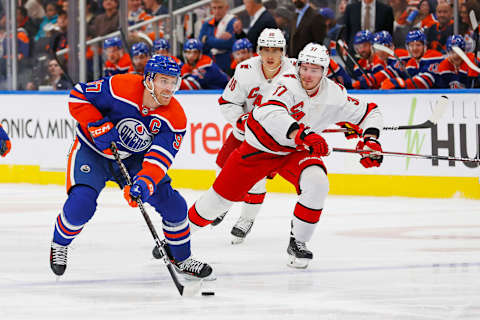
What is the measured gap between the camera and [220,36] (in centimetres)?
993

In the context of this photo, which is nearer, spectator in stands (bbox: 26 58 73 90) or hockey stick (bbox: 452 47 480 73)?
hockey stick (bbox: 452 47 480 73)

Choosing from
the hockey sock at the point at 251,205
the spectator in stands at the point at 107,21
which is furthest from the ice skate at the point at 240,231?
the spectator in stands at the point at 107,21

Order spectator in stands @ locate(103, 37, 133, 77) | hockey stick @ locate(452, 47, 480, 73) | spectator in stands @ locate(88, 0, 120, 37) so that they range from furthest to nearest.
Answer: spectator in stands @ locate(103, 37, 133, 77) < spectator in stands @ locate(88, 0, 120, 37) < hockey stick @ locate(452, 47, 480, 73)

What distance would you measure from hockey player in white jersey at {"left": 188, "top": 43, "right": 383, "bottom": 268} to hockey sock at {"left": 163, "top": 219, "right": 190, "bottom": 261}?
1.91 ft

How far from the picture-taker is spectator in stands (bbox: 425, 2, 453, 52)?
28.2 feet

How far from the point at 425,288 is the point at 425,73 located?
4531 millimetres

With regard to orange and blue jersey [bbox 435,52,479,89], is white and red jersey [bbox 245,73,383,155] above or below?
above

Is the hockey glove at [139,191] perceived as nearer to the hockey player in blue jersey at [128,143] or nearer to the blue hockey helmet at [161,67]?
the hockey player in blue jersey at [128,143]

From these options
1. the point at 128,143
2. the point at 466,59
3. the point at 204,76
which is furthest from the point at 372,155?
the point at 204,76

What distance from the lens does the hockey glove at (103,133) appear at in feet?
15.0

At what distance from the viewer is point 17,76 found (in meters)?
11.3

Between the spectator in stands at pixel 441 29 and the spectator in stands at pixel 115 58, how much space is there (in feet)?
10.9

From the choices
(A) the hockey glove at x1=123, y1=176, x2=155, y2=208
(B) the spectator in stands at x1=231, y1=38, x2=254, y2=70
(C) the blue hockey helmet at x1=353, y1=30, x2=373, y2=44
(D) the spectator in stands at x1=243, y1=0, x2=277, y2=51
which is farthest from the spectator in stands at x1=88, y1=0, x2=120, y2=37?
(A) the hockey glove at x1=123, y1=176, x2=155, y2=208

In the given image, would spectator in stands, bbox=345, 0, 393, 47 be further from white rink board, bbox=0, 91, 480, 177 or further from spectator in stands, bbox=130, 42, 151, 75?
spectator in stands, bbox=130, 42, 151, 75
